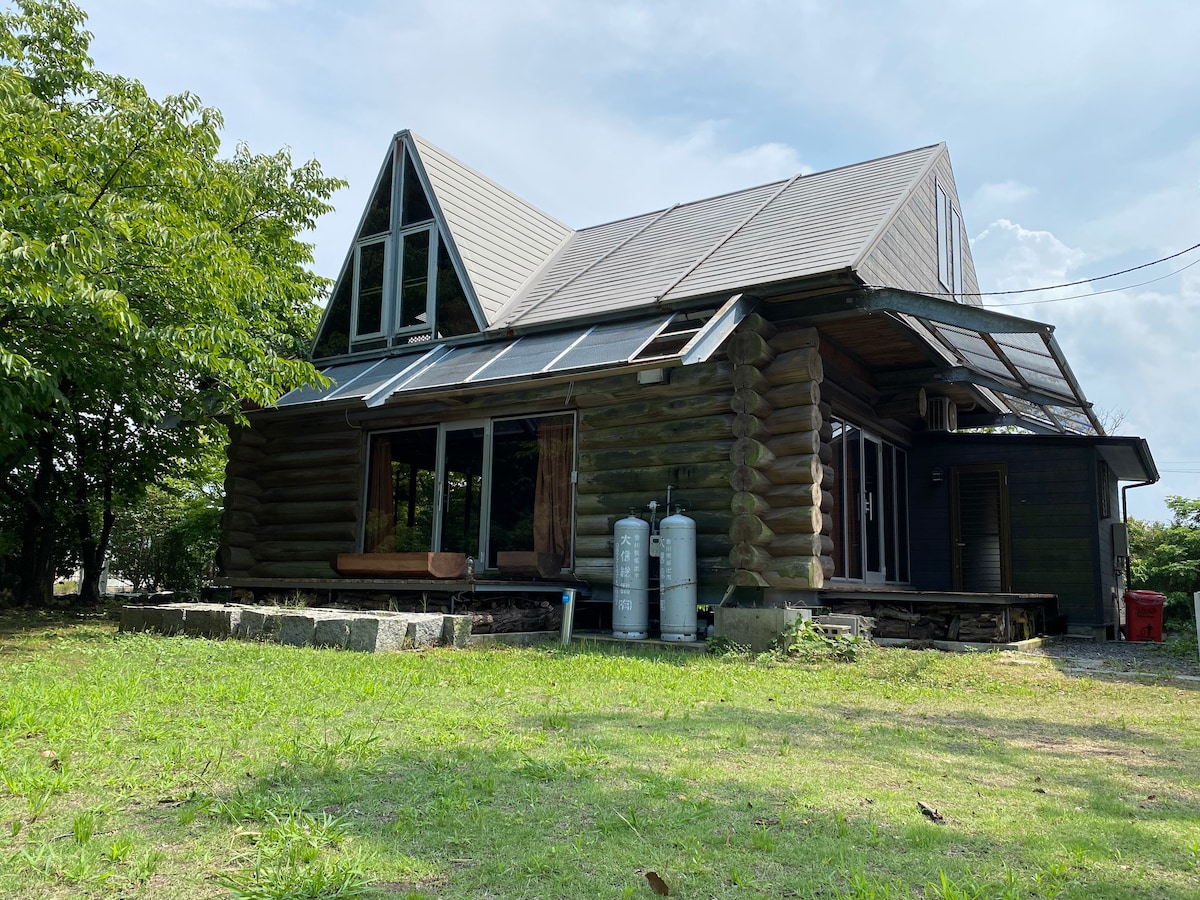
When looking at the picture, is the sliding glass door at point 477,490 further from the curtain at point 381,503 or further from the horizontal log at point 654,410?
the horizontal log at point 654,410

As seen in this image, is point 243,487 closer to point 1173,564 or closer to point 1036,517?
point 1036,517

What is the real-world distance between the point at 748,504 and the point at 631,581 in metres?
1.56

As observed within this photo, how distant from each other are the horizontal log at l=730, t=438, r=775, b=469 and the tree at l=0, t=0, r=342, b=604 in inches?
196

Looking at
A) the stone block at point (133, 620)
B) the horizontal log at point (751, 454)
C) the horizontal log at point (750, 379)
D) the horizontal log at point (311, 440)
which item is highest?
the horizontal log at point (750, 379)

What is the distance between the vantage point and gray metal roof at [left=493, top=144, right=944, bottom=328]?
1009 centimetres

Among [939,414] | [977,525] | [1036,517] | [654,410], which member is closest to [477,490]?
[654,410]

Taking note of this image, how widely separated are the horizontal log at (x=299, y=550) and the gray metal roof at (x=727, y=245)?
413 centimetres

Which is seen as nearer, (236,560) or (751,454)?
(751,454)

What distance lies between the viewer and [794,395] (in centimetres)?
962

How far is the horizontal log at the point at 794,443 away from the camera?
9438 mm

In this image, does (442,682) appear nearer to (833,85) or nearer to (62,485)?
(833,85)

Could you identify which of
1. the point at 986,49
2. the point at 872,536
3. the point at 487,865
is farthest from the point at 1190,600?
the point at 487,865

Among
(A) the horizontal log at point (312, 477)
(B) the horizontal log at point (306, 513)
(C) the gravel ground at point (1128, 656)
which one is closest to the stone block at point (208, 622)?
(B) the horizontal log at point (306, 513)

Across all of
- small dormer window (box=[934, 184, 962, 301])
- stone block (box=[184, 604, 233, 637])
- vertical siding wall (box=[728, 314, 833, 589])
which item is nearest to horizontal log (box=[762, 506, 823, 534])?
vertical siding wall (box=[728, 314, 833, 589])
